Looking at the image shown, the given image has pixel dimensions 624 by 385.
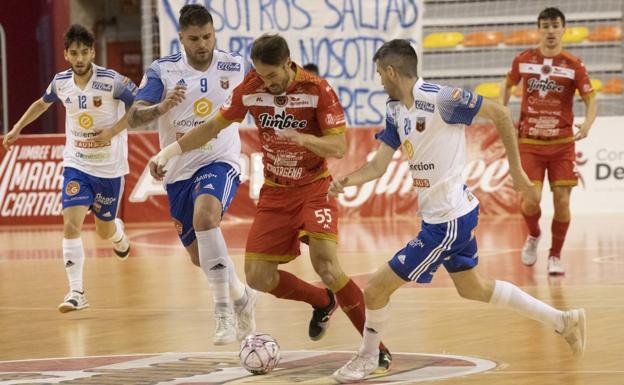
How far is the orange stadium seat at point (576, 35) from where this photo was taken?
2483 centimetres

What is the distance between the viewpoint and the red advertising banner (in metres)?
20.7

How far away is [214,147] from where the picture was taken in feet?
32.5

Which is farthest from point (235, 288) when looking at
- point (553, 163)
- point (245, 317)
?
point (553, 163)

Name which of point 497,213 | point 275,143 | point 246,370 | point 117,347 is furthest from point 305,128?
point 497,213

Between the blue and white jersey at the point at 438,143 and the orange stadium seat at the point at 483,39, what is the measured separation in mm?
17752

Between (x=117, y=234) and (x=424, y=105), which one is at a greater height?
(x=424, y=105)

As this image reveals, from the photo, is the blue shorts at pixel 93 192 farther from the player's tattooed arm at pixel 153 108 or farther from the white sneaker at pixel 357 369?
the white sneaker at pixel 357 369

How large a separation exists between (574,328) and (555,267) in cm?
532

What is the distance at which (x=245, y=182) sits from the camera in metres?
21.0

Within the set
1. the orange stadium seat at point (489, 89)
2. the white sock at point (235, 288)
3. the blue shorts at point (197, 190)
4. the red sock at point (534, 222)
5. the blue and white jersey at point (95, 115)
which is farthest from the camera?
the orange stadium seat at point (489, 89)

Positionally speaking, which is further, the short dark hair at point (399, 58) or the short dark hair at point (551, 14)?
the short dark hair at point (551, 14)

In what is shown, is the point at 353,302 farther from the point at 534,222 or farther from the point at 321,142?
the point at 534,222

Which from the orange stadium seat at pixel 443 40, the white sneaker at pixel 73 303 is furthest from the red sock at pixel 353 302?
the orange stadium seat at pixel 443 40

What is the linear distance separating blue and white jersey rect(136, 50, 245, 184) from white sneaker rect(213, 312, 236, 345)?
1.28 m
